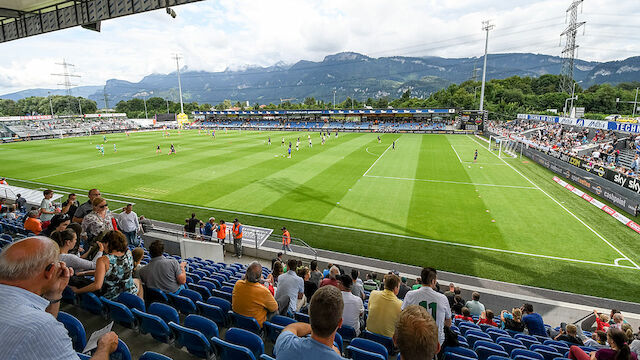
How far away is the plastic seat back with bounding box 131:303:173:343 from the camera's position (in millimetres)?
4285

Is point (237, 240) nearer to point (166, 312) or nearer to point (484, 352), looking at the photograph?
point (166, 312)

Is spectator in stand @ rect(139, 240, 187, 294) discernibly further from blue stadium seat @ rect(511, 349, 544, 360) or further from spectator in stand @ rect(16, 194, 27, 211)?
spectator in stand @ rect(16, 194, 27, 211)

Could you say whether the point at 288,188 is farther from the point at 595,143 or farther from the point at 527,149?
the point at 595,143

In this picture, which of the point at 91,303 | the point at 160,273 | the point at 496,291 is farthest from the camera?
the point at 496,291

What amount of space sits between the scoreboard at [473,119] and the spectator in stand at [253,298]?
65.7 m

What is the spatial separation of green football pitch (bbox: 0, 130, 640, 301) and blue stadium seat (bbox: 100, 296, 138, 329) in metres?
9.98

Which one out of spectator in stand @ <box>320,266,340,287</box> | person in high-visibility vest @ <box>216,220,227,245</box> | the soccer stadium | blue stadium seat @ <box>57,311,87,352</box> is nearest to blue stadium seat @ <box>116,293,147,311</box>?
the soccer stadium

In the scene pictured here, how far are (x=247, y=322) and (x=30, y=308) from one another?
3.43 metres

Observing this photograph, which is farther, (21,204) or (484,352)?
(21,204)

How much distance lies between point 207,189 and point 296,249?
39.7 ft

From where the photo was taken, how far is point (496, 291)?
1048 cm

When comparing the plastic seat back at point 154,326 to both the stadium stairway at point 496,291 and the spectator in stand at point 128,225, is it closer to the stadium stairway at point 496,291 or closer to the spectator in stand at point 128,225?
the spectator in stand at point 128,225

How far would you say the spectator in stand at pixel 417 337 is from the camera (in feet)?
7.09

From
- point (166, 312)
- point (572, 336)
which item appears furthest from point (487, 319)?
point (166, 312)
